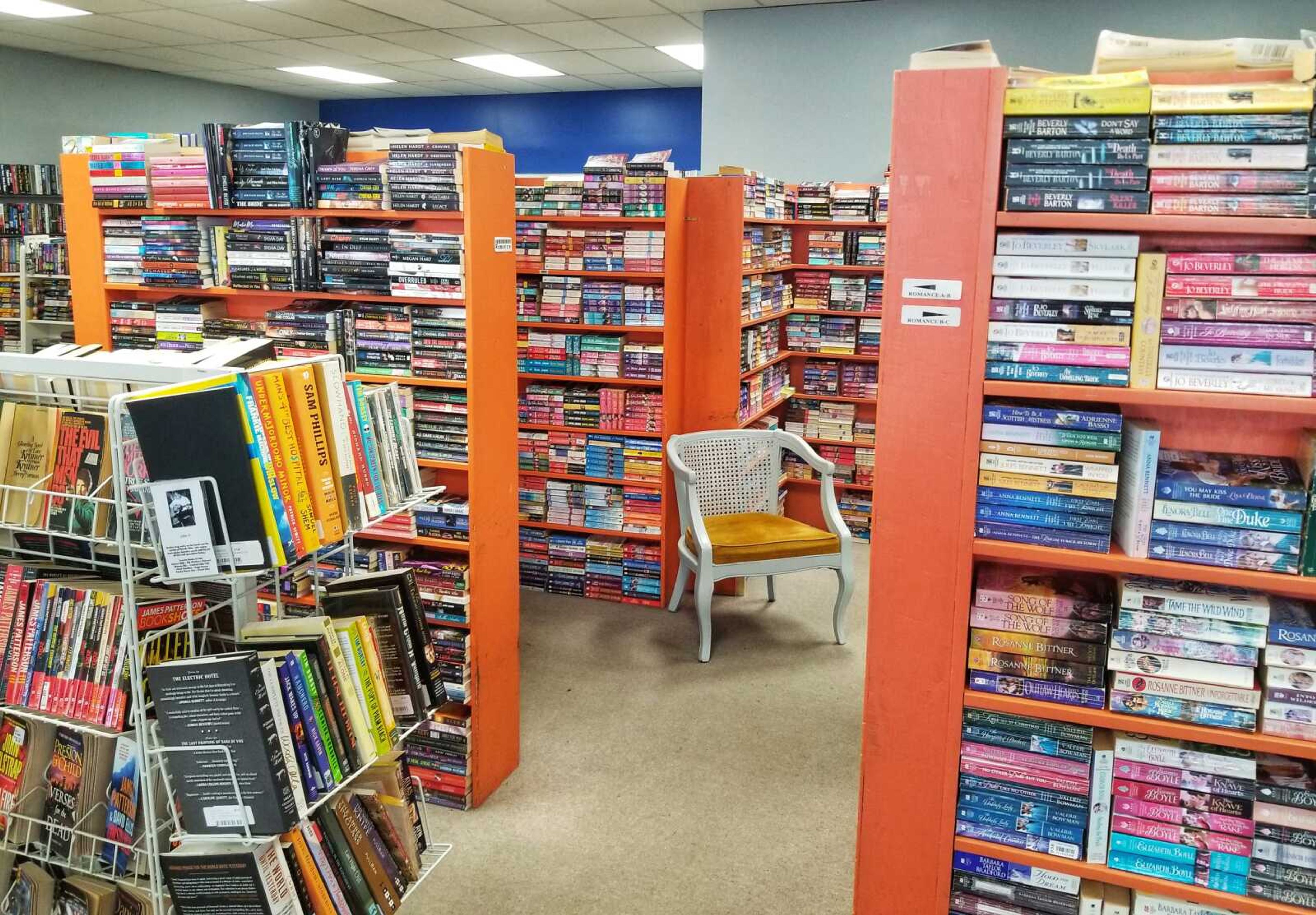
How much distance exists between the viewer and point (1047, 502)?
2.15 metres

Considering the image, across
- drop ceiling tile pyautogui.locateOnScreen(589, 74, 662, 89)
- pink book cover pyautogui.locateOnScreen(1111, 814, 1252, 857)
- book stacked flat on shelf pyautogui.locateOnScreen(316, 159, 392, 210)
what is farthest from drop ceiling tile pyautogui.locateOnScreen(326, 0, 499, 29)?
pink book cover pyautogui.locateOnScreen(1111, 814, 1252, 857)

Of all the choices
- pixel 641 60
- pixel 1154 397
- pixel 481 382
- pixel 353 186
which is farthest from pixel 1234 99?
pixel 641 60

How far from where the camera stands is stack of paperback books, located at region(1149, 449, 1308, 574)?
204 centimetres

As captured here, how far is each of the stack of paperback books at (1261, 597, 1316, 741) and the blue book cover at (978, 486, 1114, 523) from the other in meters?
0.42

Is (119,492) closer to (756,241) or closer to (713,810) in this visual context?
(713,810)

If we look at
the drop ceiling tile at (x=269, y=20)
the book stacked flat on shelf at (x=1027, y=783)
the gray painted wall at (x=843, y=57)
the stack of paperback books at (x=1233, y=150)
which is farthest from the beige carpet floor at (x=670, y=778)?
the drop ceiling tile at (x=269, y=20)

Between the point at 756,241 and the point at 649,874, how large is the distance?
374 centimetres

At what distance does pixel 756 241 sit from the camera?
18.7 ft

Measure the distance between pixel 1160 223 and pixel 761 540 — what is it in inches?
119

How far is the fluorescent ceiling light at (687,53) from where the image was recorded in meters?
9.02

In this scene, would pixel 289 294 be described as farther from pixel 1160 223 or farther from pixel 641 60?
pixel 641 60

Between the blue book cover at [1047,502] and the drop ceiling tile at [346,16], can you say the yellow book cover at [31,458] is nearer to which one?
the blue book cover at [1047,502]

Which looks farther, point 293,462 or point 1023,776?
point 1023,776

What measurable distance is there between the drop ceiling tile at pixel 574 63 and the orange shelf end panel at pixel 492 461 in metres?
6.74
